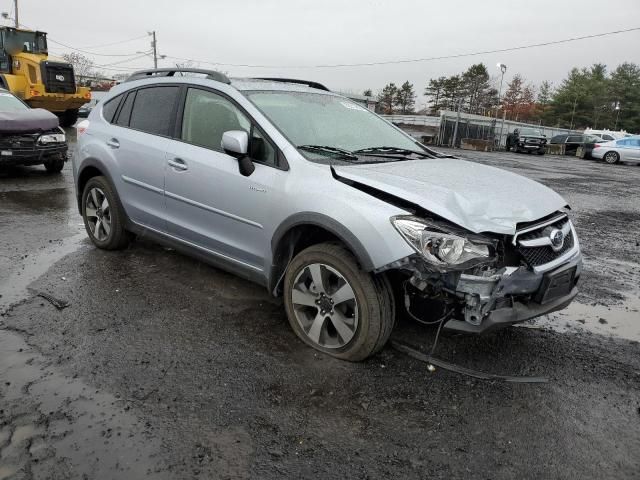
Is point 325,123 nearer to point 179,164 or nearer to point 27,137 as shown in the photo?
point 179,164

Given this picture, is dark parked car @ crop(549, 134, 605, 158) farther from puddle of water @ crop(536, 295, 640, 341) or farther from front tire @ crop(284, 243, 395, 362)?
front tire @ crop(284, 243, 395, 362)

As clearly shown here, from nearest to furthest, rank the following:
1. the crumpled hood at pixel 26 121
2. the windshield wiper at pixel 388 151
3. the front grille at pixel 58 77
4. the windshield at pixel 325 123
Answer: the windshield at pixel 325 123 → the windshield wiper at pixel 388 151 → the crumpled hood at pixel 26 121 → the front grille at pixel 58 77

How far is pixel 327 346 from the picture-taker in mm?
3387

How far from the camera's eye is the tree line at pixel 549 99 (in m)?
70.9

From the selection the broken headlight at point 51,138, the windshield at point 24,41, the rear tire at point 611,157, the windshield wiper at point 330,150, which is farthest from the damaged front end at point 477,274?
the rear tire at point 611,157

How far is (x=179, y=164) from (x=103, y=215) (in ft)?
5.07

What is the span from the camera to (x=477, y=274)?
2.91m

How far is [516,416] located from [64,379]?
2.62 metres

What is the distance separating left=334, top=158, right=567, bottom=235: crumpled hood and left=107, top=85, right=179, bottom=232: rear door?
1.85 meters

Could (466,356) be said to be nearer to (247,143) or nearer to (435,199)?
(435,199)

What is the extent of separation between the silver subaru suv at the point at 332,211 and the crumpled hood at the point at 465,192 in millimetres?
12

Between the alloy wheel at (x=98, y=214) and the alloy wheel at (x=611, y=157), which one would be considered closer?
the alloy wheel at (x=98, y=214)

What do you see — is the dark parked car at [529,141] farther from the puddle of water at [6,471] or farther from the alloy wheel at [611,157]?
the puddle of water at [6,471]

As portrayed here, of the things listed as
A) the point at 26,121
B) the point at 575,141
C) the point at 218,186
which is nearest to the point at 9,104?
the point at 26,121
